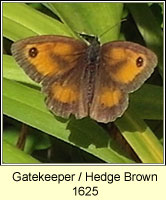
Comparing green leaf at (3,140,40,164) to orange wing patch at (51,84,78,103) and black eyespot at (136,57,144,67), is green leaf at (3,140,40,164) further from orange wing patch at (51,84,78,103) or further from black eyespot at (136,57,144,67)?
black eyespot at (136,57,144,67)

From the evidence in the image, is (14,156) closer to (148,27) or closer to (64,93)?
(64,93)

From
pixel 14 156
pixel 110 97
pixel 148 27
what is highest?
pixel 148 27

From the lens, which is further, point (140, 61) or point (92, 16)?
point (92, 16)

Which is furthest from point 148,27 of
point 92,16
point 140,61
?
point 140,61

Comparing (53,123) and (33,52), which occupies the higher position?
(33,52)

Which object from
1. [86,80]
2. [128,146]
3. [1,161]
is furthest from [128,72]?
[1,161]

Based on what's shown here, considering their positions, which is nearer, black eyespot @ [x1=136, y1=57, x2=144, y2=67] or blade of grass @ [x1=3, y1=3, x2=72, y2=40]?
black eyespot @ [x1=136, y1=57, x2=144, y2=67]

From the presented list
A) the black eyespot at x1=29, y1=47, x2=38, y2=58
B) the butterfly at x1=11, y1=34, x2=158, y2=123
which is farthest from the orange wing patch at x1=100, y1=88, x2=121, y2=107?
the black eyespot at x1=29, y1=47, x2=38, y2=58
